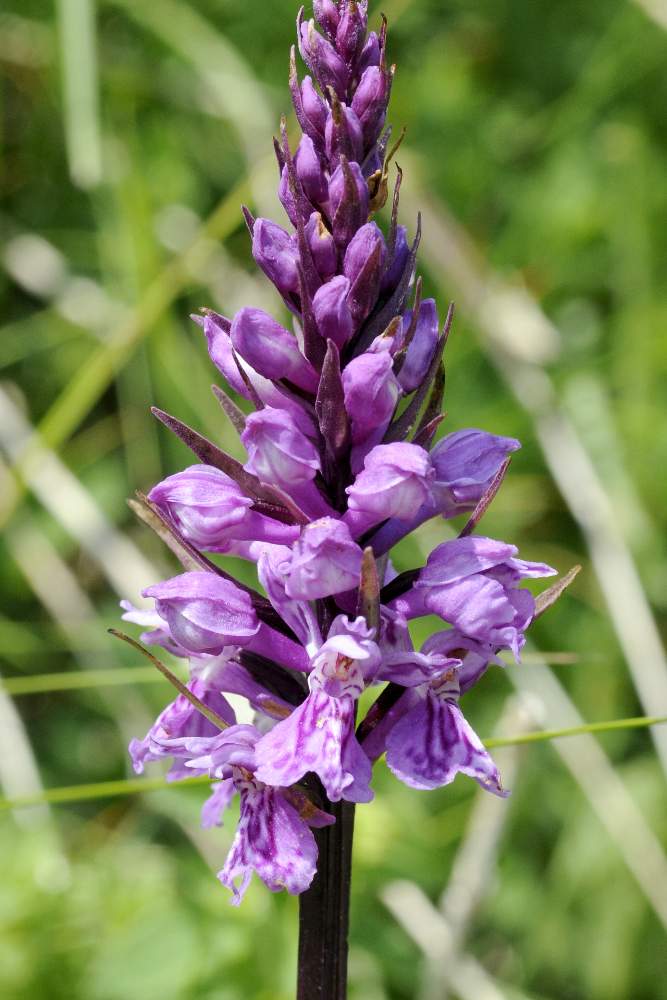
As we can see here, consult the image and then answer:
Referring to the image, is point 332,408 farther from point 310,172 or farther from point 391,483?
point 310,172

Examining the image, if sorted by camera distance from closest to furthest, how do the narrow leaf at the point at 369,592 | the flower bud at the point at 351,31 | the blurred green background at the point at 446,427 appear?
the narrow leaf at the point at 369,592 → the flower bud at the point at 351,31 → the blurred green background at the point at 446,427

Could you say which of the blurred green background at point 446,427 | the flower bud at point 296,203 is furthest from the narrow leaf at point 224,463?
the blurred green background at point 446,427

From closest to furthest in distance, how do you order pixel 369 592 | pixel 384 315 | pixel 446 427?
pixel 369 592 < pixel 384 315 < pixel 446 427

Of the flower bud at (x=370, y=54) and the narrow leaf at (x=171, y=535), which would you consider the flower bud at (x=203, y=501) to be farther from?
the flower bud at (x=370, y=54)

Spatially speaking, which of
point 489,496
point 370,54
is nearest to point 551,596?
point 489,496

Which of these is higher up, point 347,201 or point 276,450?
point 347,201

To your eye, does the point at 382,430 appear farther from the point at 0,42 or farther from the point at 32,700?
the point at 0,42

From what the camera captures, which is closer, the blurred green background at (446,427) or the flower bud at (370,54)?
the flower bud at (370,54)
